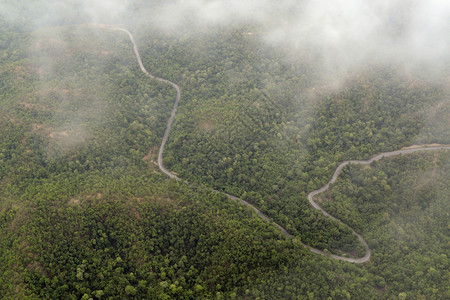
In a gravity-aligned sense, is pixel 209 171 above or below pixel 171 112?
below

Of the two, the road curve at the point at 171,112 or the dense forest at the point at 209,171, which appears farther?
the road curve at the point at 171,112

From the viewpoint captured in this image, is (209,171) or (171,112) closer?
(209,171)

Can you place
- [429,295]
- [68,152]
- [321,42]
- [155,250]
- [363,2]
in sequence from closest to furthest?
[429,295]
[155,250]
[68,152]
[321,42]
[363,2]

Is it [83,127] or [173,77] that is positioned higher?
[173,77]

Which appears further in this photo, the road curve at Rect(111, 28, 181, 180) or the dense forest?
the road curve at Rect(111, 28, 181, 180)

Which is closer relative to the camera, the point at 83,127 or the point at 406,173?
the point at 406,173

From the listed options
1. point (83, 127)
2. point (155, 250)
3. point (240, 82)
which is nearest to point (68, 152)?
point (83, 127)

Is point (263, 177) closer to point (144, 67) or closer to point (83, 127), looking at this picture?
point (83, 127)

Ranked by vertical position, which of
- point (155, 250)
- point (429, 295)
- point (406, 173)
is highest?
point (406, 173)
